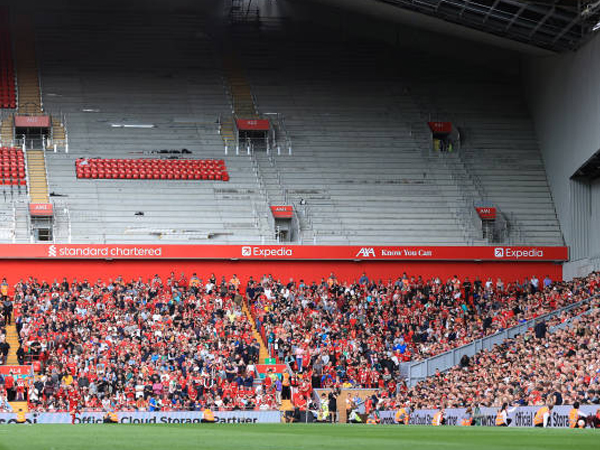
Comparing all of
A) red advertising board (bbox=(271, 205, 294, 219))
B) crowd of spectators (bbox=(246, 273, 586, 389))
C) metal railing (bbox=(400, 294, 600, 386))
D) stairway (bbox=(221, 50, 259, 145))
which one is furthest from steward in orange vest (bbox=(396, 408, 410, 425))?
stairway (bbox=(221, 50, 259, 145))

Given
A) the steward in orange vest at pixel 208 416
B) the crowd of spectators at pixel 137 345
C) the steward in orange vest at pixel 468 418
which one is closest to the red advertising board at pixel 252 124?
the crowd of spectators at pixel 137 345

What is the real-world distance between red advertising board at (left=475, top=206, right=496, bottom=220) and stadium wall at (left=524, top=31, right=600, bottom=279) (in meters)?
2.83

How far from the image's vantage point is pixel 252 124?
48406 millimetres

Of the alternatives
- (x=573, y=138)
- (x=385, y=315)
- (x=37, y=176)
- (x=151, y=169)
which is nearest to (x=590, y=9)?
(x=573, y=138)

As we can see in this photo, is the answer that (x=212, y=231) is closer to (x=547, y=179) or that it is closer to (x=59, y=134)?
(x=59, y=134)

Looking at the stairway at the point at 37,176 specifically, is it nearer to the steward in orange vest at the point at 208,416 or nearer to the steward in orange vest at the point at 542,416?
the steward in orange vest at the point at 208,416

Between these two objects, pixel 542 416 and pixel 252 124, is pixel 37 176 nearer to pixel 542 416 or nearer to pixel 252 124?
pixel 252 124

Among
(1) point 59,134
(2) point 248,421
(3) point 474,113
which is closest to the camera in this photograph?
(2) point 248,421

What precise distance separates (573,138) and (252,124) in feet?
45.1

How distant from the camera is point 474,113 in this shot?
51.0 m

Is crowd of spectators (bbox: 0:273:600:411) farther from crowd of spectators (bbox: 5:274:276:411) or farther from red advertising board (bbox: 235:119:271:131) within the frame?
red advertising board (bbox: 235:119:271:131)

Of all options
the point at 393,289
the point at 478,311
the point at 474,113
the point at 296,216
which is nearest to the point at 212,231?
the point at 296,216

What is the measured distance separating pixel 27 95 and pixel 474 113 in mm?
20147

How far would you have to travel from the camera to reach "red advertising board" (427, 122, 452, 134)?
4956 centimetres
